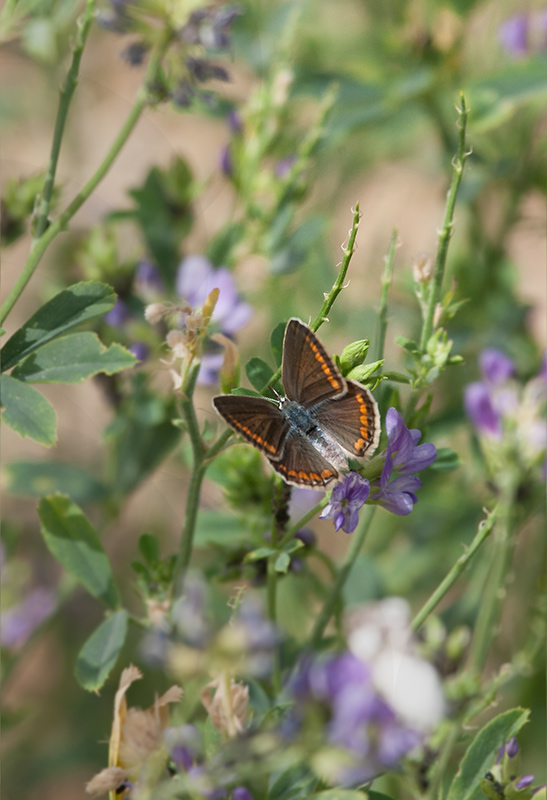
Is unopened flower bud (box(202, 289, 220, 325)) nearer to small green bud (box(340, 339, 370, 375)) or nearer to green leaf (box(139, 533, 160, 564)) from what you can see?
small green bud (box(340, 339, 370, 375))

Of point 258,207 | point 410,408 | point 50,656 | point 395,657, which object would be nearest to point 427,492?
point 258,207

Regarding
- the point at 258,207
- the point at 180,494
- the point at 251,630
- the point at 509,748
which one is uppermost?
the point at 258,207

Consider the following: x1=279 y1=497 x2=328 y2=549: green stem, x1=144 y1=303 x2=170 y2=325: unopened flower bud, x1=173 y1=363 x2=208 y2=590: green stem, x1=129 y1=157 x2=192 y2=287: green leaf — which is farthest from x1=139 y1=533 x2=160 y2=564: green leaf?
x1=129 y1=157 x2=192 y2=287: green leaf

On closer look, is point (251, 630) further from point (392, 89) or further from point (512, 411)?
point (392, 89)

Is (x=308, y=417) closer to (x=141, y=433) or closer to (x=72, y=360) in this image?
(x=72, y=360)

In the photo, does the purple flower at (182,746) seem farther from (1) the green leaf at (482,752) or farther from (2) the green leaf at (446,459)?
(2) the green leaf at (446,459)

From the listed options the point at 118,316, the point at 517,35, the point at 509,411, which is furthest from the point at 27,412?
the point at 517,35
